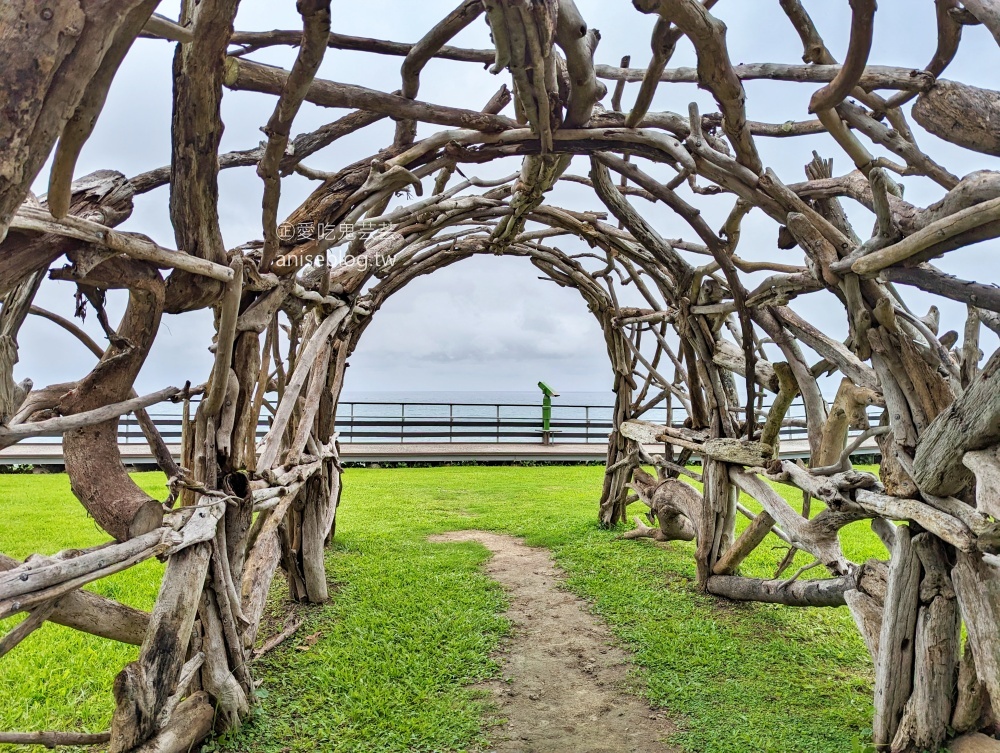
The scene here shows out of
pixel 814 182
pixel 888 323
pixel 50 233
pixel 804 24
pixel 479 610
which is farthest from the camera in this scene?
pixel 479 610

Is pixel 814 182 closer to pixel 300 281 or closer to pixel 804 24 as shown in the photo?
pixel 804 24

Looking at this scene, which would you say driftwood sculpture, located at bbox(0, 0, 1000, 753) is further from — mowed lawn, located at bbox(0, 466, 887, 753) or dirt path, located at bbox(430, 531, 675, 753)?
dirt path, located at bbox(430, 531, 675, 753)

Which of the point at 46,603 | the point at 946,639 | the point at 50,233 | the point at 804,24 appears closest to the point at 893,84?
the point at 804,24

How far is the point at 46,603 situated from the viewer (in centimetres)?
145

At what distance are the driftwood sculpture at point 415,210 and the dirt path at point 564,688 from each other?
92 centimetres

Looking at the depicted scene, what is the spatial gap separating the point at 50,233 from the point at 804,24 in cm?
216

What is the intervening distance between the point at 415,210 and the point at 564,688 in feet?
7.90

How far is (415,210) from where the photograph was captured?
9.80 feet

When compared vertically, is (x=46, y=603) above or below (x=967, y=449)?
below

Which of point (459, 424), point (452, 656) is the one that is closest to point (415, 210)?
point (452, 656)

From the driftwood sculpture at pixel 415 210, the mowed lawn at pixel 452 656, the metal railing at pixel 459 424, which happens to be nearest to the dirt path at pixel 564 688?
the mowed lawn at pixel 452 656

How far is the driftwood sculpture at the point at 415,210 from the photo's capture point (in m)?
1.37

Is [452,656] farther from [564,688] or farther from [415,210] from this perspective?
[415,210]

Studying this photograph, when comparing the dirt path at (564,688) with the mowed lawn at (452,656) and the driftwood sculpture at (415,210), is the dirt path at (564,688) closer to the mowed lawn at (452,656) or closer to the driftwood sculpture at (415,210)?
the mowed lawn at (452,656)
